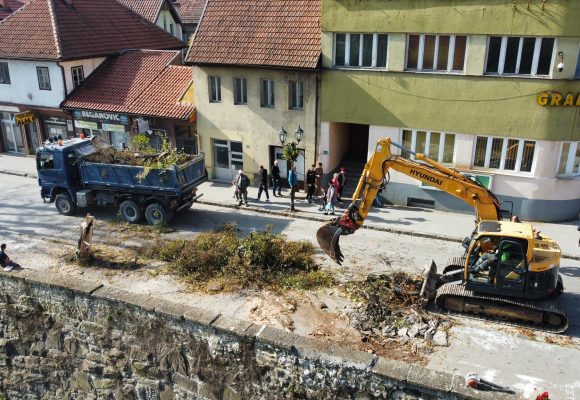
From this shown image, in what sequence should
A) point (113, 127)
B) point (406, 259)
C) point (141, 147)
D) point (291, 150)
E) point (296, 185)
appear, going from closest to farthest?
point (406, 259) → point (141, 147) → point (291, 150) → point (296, 185) → point (113, 127)

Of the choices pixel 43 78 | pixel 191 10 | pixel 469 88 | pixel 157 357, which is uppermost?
pixel 191 10

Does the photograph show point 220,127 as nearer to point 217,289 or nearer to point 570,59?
point 217,289

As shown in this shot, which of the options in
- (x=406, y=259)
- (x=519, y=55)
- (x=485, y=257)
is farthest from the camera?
(x=519, y=55)

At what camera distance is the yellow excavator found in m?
11.9

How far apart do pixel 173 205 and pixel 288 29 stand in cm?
836

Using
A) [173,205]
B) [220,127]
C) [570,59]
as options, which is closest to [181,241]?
[173,205]

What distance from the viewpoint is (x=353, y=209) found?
13.8 metres

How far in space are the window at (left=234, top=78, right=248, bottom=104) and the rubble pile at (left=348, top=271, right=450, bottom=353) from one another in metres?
10.9

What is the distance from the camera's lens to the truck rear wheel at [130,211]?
736 inches

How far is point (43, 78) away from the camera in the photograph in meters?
25.8

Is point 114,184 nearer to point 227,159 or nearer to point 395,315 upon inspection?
point 227,159

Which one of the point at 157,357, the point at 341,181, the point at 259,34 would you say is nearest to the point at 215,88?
the point at 259,34

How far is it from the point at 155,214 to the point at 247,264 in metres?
5.42

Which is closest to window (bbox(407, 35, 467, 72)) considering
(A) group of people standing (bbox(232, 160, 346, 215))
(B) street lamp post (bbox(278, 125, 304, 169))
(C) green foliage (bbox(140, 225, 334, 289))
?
(B) street lamp post (bbox(278, 125, 304, 169))
